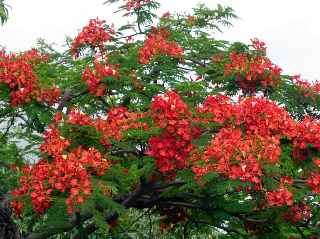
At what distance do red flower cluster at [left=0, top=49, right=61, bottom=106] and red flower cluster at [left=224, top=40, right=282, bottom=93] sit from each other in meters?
3.34

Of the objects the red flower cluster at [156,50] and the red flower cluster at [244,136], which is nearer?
the red flower cluster at [244,136]

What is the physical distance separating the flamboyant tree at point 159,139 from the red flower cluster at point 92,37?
0.02 m

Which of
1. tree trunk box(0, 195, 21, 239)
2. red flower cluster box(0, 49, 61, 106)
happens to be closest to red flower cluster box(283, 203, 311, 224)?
red flower cluster box(0, 49, 61, 106)

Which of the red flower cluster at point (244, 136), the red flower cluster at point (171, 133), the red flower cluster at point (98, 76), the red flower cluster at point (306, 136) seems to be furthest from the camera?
the red flower cluster at point (98, 76)

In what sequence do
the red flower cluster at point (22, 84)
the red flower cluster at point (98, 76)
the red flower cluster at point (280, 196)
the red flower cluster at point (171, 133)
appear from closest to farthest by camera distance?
1. the red flower cluster at point (280, 196)
2. the red flower cluster at point (171, 133)
3. the red flower cluster at point (22, 84)
4. the red flower cluster at point (98, 76)

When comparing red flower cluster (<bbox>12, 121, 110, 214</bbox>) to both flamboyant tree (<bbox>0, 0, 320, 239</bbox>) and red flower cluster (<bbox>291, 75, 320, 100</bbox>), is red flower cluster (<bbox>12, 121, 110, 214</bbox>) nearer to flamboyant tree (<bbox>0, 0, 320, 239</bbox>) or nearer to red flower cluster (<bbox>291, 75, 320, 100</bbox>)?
flamboyant tree (<bbox>0, 0, 320, 239</bbox>)

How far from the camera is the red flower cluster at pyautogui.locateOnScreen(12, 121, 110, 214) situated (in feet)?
25.2

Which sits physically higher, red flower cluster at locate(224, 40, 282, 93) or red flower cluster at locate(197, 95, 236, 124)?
red flower cluster at locate(224, 40, 282, 93)

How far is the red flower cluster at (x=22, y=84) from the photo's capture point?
33.8ft

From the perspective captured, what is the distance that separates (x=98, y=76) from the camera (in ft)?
35.5

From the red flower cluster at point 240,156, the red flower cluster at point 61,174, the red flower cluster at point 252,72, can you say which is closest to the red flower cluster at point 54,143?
the red flower cluster at point 61,174

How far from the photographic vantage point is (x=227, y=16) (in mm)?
15398

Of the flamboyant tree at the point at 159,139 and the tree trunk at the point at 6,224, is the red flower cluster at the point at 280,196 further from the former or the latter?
the tree trunk at the point at 6,224

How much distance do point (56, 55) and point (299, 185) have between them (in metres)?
7.41
